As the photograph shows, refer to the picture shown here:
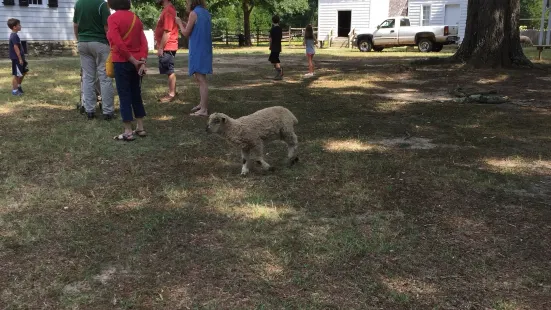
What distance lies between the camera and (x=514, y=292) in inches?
107

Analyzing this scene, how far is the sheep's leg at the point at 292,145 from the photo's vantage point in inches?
194

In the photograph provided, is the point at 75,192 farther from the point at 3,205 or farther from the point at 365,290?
the point at 365,290

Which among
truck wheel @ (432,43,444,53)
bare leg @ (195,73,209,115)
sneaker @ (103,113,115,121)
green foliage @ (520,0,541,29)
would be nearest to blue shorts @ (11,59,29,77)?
sneaker @ (103,113,115,121)

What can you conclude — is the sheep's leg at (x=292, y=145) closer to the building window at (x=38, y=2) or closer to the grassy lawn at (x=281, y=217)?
the grassy lawn at (x=281, y=217)

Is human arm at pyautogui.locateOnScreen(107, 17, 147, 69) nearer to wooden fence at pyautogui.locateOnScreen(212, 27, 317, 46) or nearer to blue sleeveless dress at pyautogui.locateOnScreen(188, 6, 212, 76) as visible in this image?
blue sleeveless dress at pyautogui.locateOnScreen(188, 6, 212, 76)

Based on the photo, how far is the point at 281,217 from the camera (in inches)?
148

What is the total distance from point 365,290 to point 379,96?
7511 mm

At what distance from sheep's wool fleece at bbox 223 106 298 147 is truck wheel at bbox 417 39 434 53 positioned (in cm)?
2399

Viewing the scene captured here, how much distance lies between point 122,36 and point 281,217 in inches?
129

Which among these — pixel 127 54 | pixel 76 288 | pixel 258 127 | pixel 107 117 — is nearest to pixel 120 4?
pixel 127 54

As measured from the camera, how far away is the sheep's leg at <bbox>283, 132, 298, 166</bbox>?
4930mm

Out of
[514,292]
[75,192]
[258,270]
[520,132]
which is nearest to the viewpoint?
[514,292]

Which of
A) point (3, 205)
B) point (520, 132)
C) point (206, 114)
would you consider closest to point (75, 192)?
point (3, 205)

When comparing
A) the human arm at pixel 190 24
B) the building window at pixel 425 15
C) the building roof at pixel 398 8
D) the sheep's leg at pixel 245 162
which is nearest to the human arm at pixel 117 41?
the human arm at pixel 190 24
